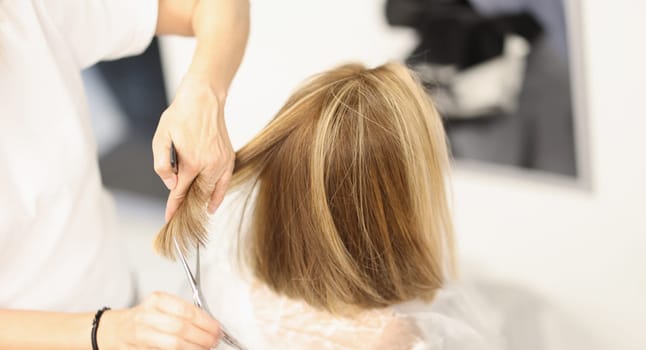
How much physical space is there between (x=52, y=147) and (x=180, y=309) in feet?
1.33

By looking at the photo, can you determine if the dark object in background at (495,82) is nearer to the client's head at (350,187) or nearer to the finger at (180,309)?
the client's head at (350,187)

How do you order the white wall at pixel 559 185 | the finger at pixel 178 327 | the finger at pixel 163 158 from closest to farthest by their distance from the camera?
1. the finger at pixel 178 327
2. the finger at pixel 163 158
3. the white wall at pixel 559 185

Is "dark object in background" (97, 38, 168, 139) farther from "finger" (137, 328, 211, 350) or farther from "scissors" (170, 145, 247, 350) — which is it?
"finger" (137, 328, 211, 350)

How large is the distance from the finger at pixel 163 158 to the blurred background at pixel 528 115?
0.80 feet

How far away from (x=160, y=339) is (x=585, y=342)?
Answer: 98 cm

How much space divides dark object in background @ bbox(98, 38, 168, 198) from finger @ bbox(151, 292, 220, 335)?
1.30 meters

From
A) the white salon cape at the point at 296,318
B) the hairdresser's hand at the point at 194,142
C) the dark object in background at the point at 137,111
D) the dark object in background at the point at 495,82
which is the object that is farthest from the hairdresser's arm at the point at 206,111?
the dark object in background at the point at 137,111

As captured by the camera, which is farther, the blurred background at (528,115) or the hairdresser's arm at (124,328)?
the blurred background at (528,115)

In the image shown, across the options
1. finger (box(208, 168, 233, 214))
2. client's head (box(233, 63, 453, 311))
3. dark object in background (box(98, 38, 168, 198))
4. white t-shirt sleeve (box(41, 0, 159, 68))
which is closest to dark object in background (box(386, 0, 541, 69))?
client's head (box(233, 63, 453, 311))

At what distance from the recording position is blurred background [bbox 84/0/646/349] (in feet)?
3.93

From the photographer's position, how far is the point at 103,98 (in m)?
2.04

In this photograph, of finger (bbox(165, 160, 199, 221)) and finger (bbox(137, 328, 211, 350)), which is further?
finger (bbox(165, 160, 199, 221))

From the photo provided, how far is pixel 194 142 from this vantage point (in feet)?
2.62

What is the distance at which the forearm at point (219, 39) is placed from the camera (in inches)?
34.9
